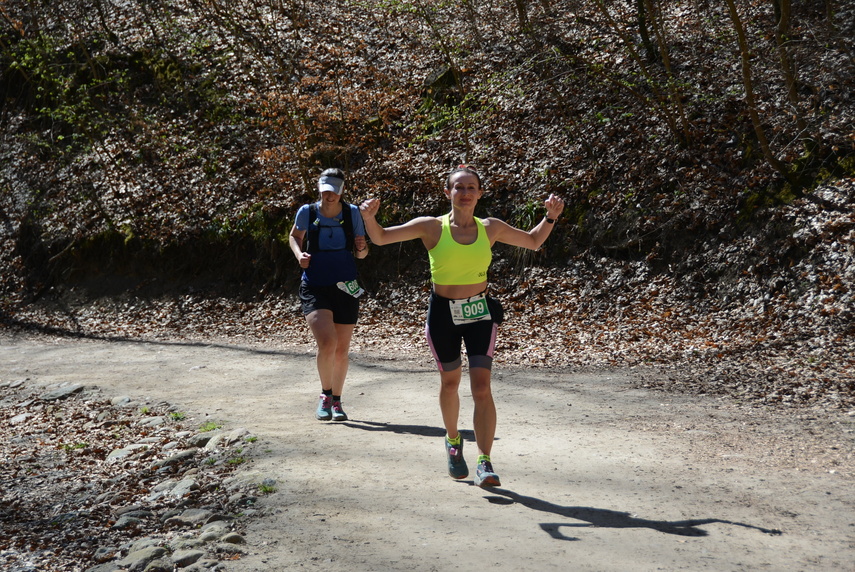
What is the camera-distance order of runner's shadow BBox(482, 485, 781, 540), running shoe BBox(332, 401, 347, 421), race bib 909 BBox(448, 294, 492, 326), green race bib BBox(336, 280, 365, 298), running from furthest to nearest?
1. running shoe BBox(332, 401, 347, 421)
2. green race bib BBox(336, 280, 365, 298)
3. race bib 909 BBox(448, 294, 492, 326)
4. runner's shadow BBox(482, 485, 781, 540)

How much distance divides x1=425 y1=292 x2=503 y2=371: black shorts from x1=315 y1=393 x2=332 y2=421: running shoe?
2.38 meters

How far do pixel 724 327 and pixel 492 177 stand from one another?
603 centimetres

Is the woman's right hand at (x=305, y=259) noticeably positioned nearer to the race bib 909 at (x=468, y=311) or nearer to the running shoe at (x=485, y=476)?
the race bib 909 at (x=468, y=311)

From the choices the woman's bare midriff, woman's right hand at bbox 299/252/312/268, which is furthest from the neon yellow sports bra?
woman's right hand at bbox 299/252/312/268

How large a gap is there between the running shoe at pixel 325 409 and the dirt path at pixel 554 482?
0.51 ft

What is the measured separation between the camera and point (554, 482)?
5172 millimetres

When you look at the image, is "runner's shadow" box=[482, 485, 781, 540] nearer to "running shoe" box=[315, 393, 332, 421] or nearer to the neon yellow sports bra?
the neon yellow sports bra

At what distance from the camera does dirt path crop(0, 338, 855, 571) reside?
13.0 feet

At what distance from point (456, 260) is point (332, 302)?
2.24 meters

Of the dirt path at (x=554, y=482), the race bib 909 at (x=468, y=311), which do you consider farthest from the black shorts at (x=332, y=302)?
the race bib 909 at (x=468, y=311)

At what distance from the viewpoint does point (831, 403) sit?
284 inches

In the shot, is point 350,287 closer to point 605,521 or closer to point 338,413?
point 338,413

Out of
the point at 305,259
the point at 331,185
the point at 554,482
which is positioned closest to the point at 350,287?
the point at 305,259

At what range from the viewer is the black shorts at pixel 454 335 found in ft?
16.4
